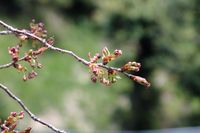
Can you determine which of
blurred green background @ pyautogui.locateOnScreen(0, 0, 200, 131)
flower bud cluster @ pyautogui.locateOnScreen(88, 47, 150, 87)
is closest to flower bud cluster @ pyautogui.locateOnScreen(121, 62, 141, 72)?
flower bud cluster @ pyautogui.locateOnScreen(88, 47, 150, 87)

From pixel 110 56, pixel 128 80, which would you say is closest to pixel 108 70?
pixel 110 56

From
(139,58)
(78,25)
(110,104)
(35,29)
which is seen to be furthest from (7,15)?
(35,29)

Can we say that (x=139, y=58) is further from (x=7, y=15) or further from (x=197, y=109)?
(x=7, y=15)

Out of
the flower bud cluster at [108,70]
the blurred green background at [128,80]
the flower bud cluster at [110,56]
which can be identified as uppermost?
the blurred green background at [128,80]

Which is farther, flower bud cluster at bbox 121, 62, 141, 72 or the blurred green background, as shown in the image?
the blurred green background

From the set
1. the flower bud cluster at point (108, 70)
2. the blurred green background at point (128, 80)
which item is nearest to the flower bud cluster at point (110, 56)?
the flower bud cluster at point (108, 70)

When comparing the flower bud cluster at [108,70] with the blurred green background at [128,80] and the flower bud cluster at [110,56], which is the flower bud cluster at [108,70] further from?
the blurred green background at [128,80]

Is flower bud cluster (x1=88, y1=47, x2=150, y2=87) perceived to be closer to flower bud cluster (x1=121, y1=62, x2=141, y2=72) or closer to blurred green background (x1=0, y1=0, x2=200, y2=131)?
flower bud cluster (x1=121, y1=62, x2=141, y2=72)

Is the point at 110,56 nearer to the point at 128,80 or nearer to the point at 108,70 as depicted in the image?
the point at 108,70
